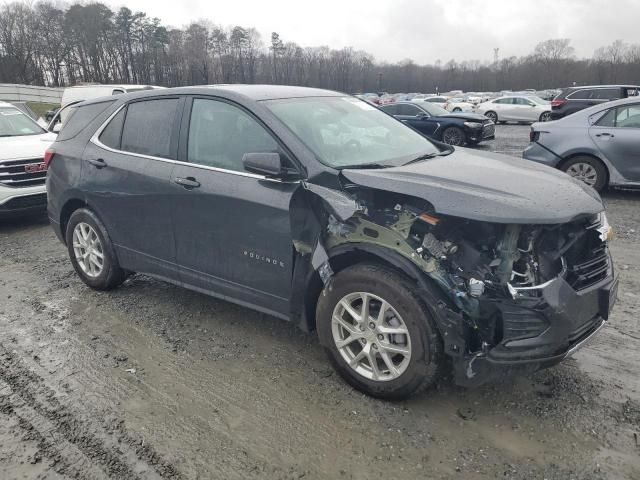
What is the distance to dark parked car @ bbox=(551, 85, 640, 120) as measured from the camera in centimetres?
1684

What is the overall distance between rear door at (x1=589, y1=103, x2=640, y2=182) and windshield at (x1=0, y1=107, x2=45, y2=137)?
9.22 m

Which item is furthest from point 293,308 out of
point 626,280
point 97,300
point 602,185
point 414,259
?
point 602,185

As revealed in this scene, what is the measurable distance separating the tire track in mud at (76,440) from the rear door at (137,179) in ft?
4.20

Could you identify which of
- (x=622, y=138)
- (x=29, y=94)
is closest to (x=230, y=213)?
(x=622, y=138)

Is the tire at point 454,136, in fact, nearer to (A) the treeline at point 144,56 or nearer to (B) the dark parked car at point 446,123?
(B) the dark parked car at point 446,123

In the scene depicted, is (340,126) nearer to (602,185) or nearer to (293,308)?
(293,308)

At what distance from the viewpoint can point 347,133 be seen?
142 inches

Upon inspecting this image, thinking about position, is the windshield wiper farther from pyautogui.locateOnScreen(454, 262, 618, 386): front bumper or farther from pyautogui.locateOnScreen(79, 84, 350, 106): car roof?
pyautogui.locateOnScreen(454, 262, 618, 386): front bumper

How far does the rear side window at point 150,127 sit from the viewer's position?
392 centimetres

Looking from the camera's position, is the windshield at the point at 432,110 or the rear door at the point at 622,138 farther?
the windshield at the point at 432,110

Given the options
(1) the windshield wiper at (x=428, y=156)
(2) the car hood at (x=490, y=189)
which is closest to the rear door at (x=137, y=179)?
(2) the car hood at (x=490, y=189)

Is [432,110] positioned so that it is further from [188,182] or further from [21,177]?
[188,182]

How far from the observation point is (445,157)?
3.65m

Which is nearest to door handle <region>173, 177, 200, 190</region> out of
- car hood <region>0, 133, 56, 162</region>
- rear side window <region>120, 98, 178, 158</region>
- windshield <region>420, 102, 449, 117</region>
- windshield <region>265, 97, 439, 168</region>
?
rear side window <region>120, 98, 178, 158</region>
